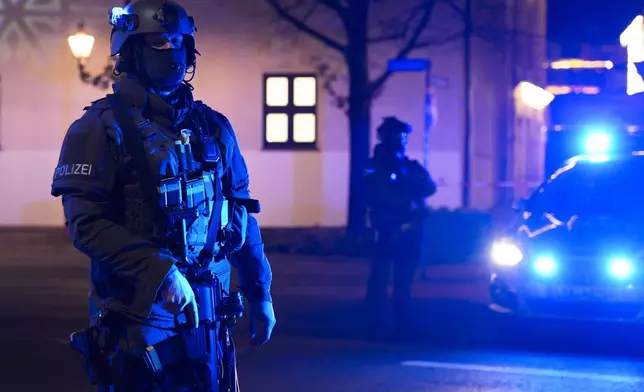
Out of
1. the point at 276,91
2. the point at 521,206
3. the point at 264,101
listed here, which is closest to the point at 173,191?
the point at 521,206

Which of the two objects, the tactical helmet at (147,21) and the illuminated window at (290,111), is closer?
the tactical helmet at (147,21)

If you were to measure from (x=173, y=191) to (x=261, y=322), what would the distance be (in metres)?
0.77

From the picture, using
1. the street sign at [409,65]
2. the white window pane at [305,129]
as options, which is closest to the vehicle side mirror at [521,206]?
the street sign at [409,65]

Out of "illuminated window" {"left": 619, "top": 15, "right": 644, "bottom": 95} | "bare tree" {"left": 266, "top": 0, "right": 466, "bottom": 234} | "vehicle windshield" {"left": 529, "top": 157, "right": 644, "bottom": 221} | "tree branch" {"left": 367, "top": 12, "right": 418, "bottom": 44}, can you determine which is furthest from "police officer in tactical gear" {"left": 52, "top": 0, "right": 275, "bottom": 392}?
"tree branch" {"left": 367, "top": 12, "right": 418, "bottom": 44}

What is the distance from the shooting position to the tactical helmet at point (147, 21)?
3.54 metres

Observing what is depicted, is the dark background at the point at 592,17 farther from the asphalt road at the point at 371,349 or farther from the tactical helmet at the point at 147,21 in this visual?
the tactical helmet at the point at 147,21

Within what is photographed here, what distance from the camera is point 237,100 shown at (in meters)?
20.6

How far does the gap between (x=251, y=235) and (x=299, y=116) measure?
55.6 feet

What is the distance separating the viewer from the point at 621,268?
8.66 meters

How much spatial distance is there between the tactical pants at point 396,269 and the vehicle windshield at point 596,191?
1.54 meters

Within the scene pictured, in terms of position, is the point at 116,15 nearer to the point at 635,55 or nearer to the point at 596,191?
the point at 596,191

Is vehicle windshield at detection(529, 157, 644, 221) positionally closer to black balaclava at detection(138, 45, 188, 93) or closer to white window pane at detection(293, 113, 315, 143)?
black balaclava at detection(138, 45, 188, 93)

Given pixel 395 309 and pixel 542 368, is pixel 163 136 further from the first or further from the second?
pixel 395 309

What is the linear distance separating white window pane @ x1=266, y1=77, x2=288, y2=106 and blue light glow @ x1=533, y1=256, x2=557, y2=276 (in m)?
12.3
